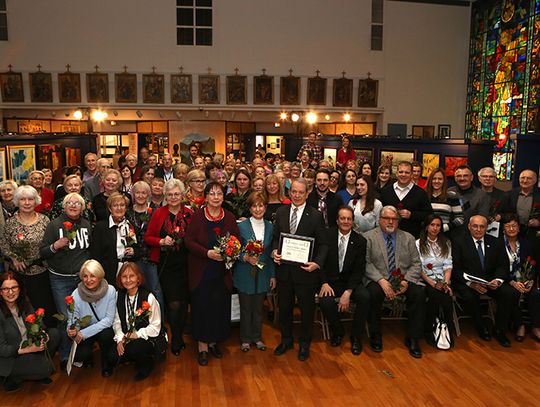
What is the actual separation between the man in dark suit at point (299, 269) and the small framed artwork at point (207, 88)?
1651cm

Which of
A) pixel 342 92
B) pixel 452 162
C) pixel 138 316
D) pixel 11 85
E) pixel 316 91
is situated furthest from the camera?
pixel 342 92

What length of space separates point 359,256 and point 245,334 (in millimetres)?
1751

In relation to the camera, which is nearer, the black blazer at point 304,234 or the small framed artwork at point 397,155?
the black blazer at point 304,234

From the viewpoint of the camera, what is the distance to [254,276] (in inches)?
232

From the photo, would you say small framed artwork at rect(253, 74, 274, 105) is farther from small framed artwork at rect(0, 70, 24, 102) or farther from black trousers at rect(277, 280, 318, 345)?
black trousers at rect(277, 280, 318, 345)

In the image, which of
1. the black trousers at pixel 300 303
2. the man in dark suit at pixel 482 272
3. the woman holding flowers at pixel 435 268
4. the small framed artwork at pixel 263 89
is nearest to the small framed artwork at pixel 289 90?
the small framed artwork at pixel 263 89

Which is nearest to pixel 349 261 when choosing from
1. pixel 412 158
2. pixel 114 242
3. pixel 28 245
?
pixel 114 242

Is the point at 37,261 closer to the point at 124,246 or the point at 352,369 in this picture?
the point at 124,246

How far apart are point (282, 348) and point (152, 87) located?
17.5m

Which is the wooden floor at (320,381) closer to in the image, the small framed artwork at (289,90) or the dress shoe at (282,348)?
the dress shoe at (282,348)

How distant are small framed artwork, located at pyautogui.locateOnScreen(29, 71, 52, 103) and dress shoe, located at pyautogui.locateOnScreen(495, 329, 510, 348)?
1998 cm

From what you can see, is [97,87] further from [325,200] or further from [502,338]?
[502,338]

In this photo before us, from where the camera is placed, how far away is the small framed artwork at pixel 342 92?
2223cm

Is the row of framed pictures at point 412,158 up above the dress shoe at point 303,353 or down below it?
above
